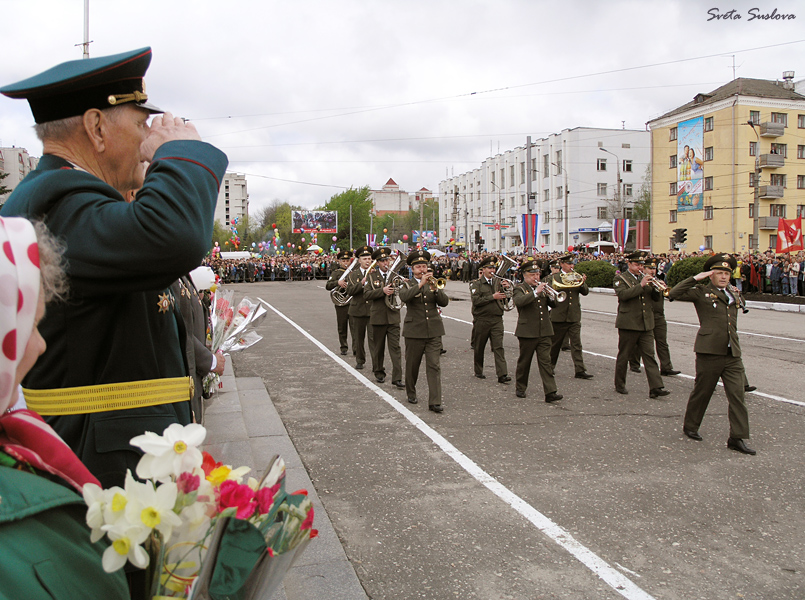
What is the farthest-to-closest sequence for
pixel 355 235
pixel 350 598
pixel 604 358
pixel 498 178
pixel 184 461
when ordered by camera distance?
pixel 355 235, pixel 498 178, pixel 604 358, pixel 350 598, pixel 184 461

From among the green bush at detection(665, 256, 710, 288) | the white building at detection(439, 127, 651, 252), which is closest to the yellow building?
the white building at detection(439, 127, 651, 252)

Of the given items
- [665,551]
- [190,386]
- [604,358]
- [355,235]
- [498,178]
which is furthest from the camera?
[355,235]

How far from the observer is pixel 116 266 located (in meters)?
1.56

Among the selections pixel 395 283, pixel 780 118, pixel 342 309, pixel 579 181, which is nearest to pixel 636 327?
pixel 395 283

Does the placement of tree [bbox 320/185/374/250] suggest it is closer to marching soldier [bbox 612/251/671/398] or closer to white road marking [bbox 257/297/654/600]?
marching soldier [bbox 612/251/671/398]

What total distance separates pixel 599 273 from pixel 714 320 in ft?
77.2

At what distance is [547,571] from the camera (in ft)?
12.9

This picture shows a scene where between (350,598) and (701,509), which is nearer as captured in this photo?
(350,598)

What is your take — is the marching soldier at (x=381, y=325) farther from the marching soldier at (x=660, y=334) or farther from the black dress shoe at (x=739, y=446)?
the black dress shoe at (x=739, y=446)

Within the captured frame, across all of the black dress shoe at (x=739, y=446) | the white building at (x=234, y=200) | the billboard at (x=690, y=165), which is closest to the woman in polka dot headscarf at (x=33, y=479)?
the black dress shoe at (x=739, y=446)

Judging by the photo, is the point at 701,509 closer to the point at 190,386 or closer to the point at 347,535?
the point at 347,535

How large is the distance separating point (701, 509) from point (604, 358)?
720 centimetres

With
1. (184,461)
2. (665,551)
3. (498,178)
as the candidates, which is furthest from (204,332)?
(498,178)

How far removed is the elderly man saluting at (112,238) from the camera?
5.10 feet
